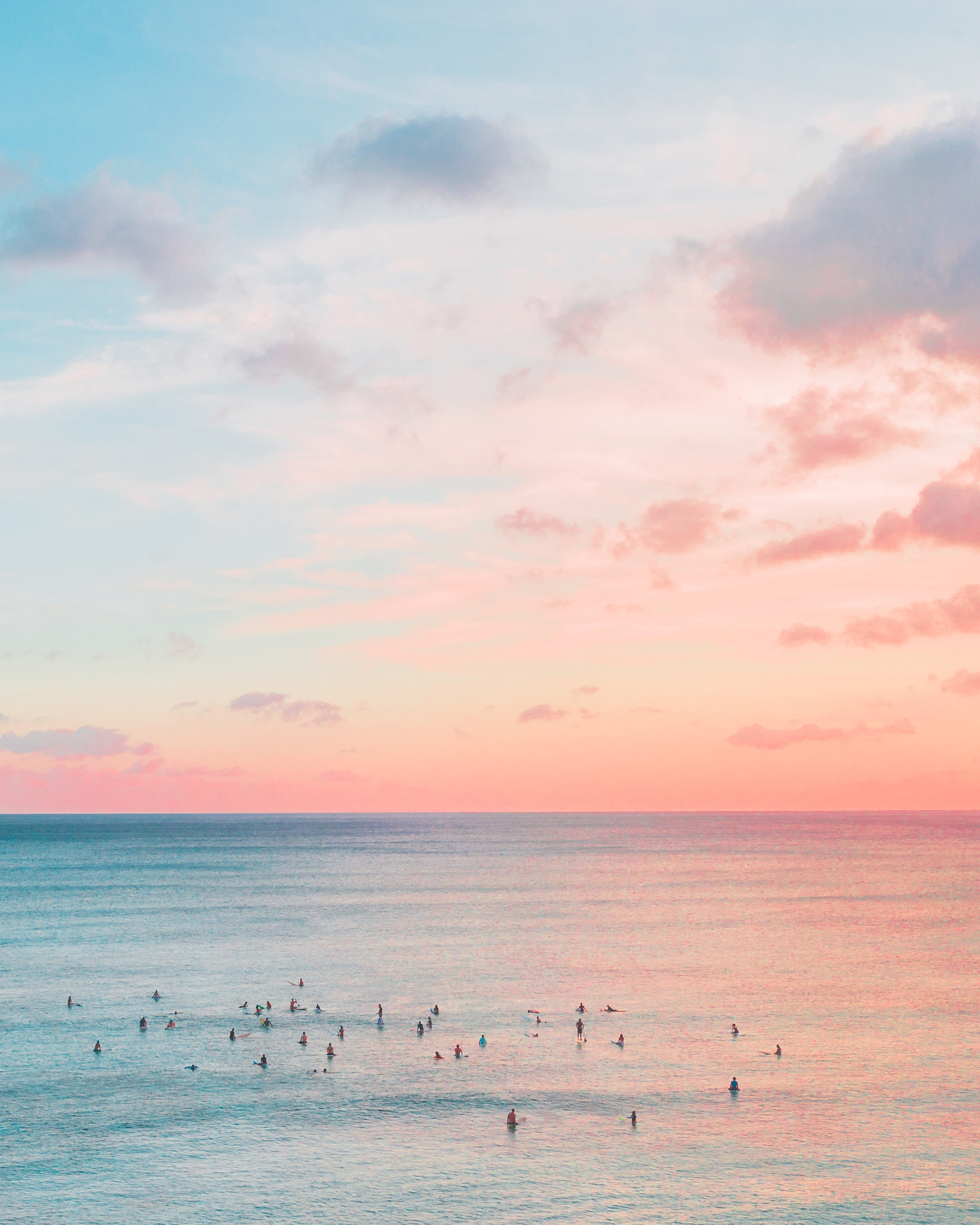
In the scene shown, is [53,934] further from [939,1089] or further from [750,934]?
[939,1089]

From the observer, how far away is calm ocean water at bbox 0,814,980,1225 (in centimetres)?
4944

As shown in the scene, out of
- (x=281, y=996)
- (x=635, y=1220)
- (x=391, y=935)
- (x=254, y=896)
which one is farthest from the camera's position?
(x=254, y=896)

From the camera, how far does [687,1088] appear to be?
6356cm

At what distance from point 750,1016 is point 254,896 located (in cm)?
10981

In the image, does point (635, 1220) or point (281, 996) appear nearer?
point (635, 1220)

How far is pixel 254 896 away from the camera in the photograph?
171 metres

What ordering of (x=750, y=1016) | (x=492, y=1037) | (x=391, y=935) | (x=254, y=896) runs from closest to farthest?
(x=492, y=1037), (x=750, y=1016), (x=391, y=935), (x=254, y=896)

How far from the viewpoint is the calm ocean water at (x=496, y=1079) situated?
49.4 m

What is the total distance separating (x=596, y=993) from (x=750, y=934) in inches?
1653

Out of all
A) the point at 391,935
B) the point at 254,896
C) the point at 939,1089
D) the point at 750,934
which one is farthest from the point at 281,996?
the point at 254,896

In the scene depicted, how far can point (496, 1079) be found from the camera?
6569 centimetres

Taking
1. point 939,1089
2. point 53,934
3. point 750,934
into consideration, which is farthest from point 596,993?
point 53,934

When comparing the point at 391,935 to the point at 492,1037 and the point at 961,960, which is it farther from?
the point at 961,960

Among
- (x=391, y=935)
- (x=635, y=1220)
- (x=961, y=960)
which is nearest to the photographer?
(x=635, y=1220)
